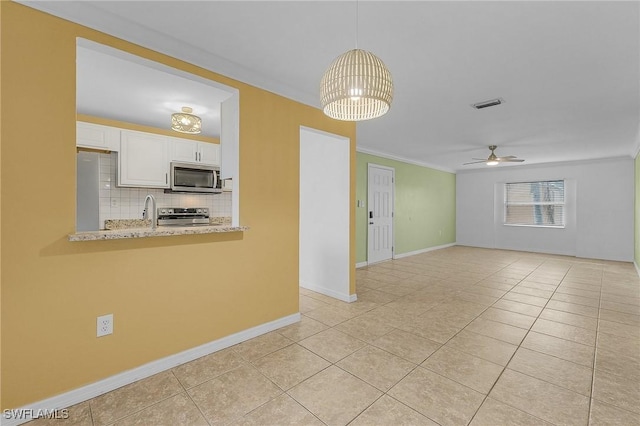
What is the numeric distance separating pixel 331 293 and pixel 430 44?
302 centimetres

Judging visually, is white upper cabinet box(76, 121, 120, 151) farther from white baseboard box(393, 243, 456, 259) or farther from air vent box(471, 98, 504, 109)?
white baseboard box(393, 243, 456, 259)

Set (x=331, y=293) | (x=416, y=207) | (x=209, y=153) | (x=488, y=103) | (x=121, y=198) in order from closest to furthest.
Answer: (x=488, y=103) < (x=331, y=293) < (x=121, y=198) < (x=209, y=153) < (x=416, y=207)

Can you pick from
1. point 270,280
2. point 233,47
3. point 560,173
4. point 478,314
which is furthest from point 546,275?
point 233,47

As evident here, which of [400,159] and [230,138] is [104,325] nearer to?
[230,138]

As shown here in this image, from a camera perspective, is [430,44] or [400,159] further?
[400,159]

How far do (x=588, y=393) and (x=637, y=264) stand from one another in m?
5.72

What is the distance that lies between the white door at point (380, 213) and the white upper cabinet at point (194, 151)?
10.0 feet

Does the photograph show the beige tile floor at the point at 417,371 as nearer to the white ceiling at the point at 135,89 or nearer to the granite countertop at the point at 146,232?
the granite countertop at the point at 146,232

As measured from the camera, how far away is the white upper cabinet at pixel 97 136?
11.4 feet

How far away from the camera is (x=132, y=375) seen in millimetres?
2000

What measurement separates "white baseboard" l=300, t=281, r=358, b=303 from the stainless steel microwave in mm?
2114

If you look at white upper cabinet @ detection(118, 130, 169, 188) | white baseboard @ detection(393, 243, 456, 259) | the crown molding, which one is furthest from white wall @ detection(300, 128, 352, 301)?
white baseboard @ detection(393, 243, 456, 259)

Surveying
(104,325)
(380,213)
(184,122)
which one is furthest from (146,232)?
(380,213)

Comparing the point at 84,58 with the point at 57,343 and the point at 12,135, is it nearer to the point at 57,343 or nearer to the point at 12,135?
the point at 12,135
